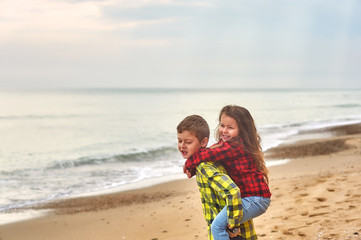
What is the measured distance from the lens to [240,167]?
9.91 ft

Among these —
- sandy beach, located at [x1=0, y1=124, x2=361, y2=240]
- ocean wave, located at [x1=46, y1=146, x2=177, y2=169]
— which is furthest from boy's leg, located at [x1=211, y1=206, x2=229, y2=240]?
ocean wave, located at [x1=46, y1=146, x2=177, y2=169]

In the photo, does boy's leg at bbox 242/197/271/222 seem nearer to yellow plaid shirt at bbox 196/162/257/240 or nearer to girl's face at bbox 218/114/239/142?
yellow plaid shirt at bbox 196/162/257/240

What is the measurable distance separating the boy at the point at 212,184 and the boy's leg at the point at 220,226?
0.06 meters

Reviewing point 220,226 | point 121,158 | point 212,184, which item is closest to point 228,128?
point 212,184

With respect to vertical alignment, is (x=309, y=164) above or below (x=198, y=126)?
below

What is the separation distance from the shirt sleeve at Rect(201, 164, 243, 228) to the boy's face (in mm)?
205

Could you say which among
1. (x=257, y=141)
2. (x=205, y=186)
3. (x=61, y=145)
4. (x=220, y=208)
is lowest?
(x=61, y=145)

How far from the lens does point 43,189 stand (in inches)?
474

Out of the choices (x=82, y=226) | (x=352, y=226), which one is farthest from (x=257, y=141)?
(x=82, y=226)

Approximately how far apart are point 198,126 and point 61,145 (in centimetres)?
2279

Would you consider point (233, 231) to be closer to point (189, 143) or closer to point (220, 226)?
point (220, 226)

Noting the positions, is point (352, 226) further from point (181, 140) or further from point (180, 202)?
point (180, 202)

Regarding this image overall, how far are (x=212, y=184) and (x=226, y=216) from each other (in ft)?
0.89

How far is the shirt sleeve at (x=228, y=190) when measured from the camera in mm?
2824
